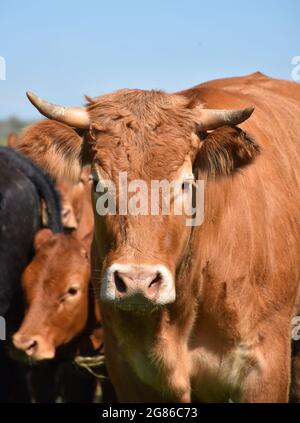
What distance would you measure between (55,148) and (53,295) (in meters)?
2.18

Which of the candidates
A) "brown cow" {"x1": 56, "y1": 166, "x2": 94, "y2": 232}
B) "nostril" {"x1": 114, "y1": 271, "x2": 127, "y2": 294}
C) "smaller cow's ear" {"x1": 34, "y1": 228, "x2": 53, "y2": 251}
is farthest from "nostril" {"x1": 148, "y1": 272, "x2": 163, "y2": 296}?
"brown cow" {"x1": 56, "y1": 166, "x2": 94, "y2": 232}

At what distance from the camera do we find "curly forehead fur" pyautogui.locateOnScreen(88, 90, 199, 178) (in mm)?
5004

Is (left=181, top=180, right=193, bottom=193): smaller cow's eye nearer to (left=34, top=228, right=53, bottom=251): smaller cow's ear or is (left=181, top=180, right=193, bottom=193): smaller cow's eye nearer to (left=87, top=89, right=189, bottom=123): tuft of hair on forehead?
(left=87, top=89, right=189, bottom=123): tuft of hair on forehead

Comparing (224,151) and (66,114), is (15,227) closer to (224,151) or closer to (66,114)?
(66,114)

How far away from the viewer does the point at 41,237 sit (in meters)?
7.86

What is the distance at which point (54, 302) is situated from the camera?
7516mm

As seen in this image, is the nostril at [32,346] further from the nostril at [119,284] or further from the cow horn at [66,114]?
the nostril at [119,284]

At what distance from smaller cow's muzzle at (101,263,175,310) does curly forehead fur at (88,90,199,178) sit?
517mm

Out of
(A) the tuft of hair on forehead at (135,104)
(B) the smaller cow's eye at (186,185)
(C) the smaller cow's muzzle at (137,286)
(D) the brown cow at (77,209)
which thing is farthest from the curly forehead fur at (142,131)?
(D) the brown cow at (77,209)

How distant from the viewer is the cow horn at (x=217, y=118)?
5.18 meters

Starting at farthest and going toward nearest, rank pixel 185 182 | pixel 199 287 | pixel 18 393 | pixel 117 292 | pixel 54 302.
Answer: pixel 18 393 → pixel 54 302 → pixel 199 287 → pixel 185 182 → pixel 117 292
